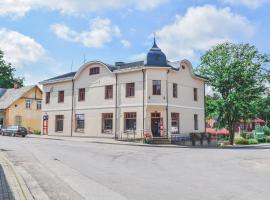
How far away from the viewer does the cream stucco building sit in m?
34.2

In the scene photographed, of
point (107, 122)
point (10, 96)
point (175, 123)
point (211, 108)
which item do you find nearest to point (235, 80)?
point (211, 108)

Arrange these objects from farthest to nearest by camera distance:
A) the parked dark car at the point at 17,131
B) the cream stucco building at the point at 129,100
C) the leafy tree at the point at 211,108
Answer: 1. the parked dark car at the point at 17,131
2. the leafy tree at the point at 211,108
3. the cream stucco building at the point at 129,100

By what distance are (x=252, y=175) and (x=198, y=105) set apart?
27053 mm

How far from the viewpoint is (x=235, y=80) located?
41.3 metres

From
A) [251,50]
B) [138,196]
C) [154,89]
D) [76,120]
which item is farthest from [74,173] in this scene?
[251,50]

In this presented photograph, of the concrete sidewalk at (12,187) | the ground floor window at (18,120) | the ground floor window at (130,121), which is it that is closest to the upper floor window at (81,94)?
the ground floor window at (130,121)

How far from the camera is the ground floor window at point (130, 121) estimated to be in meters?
34.8

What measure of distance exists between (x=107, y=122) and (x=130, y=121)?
3.26 meters

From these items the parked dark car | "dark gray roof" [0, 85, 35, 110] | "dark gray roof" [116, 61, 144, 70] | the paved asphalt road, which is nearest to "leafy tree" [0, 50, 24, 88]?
"dark gray roof" [0, 85, 35, 110]

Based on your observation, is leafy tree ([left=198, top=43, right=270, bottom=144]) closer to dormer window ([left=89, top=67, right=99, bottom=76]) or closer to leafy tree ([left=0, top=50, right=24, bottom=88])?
dormer window ([left=89, top=67, right=99, bottom=76])

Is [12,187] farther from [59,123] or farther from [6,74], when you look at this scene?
[6,74]

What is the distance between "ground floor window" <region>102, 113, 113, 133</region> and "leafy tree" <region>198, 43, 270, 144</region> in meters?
13.3

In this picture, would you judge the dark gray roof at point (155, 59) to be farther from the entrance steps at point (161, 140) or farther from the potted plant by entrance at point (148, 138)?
the entrance steps at point (161, 140)

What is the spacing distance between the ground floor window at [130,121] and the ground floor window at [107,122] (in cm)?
209
